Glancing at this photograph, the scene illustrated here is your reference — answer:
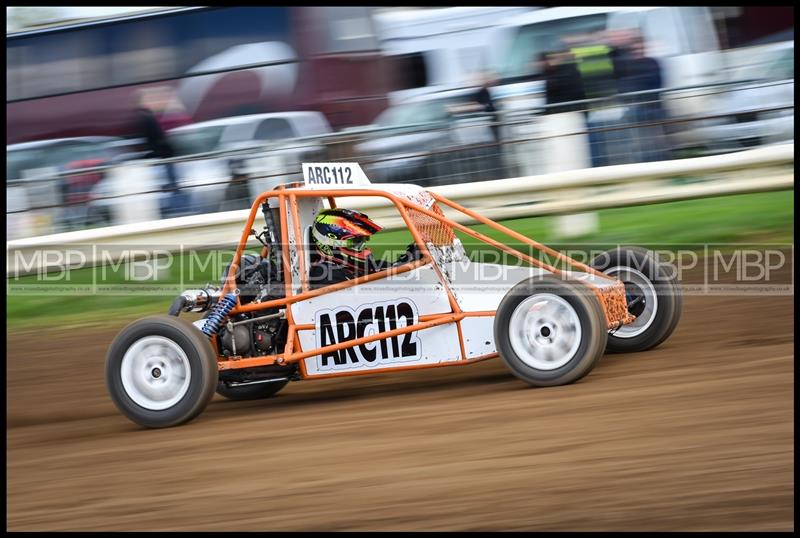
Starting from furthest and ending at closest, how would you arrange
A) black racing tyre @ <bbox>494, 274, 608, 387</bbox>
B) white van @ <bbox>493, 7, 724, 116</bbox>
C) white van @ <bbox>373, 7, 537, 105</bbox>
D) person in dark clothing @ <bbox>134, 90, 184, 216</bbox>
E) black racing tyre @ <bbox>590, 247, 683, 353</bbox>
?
white van @ <bbox>373, 7, 537, 105</bbox>, person in dark clothing @ <bbox>134, 90, 184, 216</bbox>, white van @ <bbox>493, 7, 724, 116</bbox>, black racing tyre @ <bbox>590, 247, 683, 353</bbox>, black racing tyre @ <bbox>494, 274, 608, 387</bbox>

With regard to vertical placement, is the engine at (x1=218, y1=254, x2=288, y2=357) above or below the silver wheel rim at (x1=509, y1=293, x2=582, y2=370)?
above

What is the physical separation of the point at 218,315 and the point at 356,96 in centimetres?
553

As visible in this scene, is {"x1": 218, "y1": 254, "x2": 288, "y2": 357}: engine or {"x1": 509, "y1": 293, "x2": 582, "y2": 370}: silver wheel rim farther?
{"x1": 218, "y1": 254, "x2": 288, "y2": 357}: engine

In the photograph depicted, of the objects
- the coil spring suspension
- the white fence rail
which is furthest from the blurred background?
the coil spring suspension

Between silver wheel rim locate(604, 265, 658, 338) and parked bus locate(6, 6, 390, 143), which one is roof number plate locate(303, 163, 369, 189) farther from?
parked bus locate(6, 6, 390, 143)

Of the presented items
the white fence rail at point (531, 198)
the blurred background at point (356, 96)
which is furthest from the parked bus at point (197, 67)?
the white fence rail at point (531, 198)

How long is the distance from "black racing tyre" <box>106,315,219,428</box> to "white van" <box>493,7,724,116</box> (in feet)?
16.7

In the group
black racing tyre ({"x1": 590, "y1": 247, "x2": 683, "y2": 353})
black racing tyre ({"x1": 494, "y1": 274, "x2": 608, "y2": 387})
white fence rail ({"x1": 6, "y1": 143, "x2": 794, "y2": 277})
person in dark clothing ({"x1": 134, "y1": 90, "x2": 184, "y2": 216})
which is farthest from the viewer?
person in dark clothing ({"x1": 134, "y1": 90, "x2": 184, "y2": 216})

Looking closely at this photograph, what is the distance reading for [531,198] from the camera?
9.09 meters

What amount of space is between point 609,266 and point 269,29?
635 centimetres

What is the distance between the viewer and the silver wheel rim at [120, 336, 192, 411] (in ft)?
19.2

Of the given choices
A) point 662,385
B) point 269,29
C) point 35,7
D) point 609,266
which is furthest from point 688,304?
point 35,7

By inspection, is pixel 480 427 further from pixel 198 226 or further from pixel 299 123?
pixel 299 123

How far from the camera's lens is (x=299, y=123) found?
36.0 feet
